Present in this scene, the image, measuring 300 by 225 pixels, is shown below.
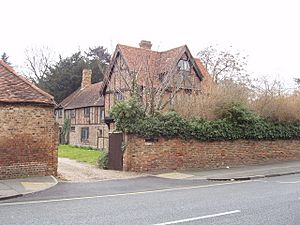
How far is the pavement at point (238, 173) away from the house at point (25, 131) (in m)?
5.19

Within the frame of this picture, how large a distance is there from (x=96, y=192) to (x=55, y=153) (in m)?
4.16

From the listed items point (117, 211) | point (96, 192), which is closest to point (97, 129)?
point (96, 192)

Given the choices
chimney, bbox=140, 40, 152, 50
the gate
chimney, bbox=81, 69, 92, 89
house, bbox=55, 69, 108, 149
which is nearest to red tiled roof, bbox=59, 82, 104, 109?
house, bbox=55, 69, 108, 149

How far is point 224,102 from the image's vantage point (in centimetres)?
2070

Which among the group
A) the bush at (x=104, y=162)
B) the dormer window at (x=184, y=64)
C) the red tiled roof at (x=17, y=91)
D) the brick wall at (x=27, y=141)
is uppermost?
the dormer window at (x=184, y=64)

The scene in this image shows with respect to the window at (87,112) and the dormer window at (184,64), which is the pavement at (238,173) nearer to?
the dormer window at (184,64)

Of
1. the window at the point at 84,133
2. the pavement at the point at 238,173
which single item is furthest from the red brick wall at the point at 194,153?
the window at the point at 84,133

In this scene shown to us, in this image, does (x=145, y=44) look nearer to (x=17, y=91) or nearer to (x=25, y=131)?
(x=17, y=91)

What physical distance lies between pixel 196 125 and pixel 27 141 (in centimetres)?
853

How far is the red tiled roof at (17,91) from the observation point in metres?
14.9

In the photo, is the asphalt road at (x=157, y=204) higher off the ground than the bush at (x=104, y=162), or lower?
lower

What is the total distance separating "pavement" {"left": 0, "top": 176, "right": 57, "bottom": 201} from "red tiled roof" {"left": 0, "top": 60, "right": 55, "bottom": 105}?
3117mm

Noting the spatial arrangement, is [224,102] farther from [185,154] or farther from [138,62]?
[138,62]

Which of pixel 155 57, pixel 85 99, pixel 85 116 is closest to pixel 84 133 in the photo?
pixel 85 116
